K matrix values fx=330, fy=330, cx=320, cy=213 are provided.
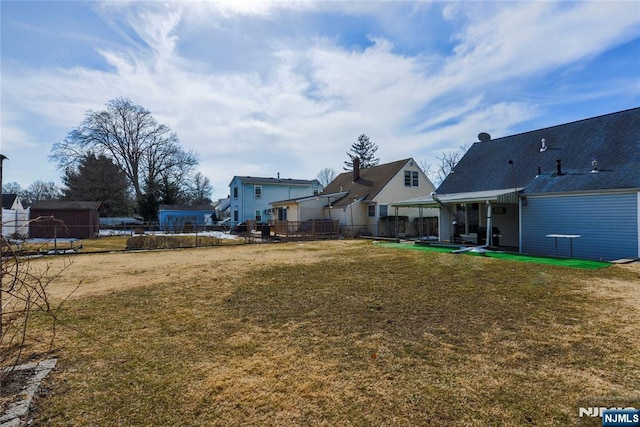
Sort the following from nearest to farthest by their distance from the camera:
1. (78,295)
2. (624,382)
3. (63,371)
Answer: (624,382)
(63,371)
(78,295)

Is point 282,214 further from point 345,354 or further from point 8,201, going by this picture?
point 8,201

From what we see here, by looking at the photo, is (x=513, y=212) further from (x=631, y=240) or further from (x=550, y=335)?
(x=550, y=335)

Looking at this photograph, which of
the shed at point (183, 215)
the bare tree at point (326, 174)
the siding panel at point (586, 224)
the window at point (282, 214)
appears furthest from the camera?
the bare tree at point (326, 174)

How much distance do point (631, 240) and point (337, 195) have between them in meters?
19.4

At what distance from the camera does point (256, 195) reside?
34.8 meters

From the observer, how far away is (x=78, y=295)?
682cm

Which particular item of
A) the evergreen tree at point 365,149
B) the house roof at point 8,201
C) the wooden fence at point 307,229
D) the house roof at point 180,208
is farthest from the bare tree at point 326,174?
the house roof at point 8,201

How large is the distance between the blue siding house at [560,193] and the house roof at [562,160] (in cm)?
3

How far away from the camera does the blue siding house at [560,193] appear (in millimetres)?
11484

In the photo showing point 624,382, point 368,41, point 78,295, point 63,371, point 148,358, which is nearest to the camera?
point 624,382

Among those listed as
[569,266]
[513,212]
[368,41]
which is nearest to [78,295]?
[368,41]

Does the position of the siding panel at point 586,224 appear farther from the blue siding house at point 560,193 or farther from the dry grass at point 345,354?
the dry grass at point 345,354

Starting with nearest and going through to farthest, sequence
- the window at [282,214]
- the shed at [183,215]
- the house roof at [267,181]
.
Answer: the window at [282,214] → the house roof at [267,181] → the shed at [183,215]

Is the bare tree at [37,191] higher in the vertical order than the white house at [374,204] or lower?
higher
